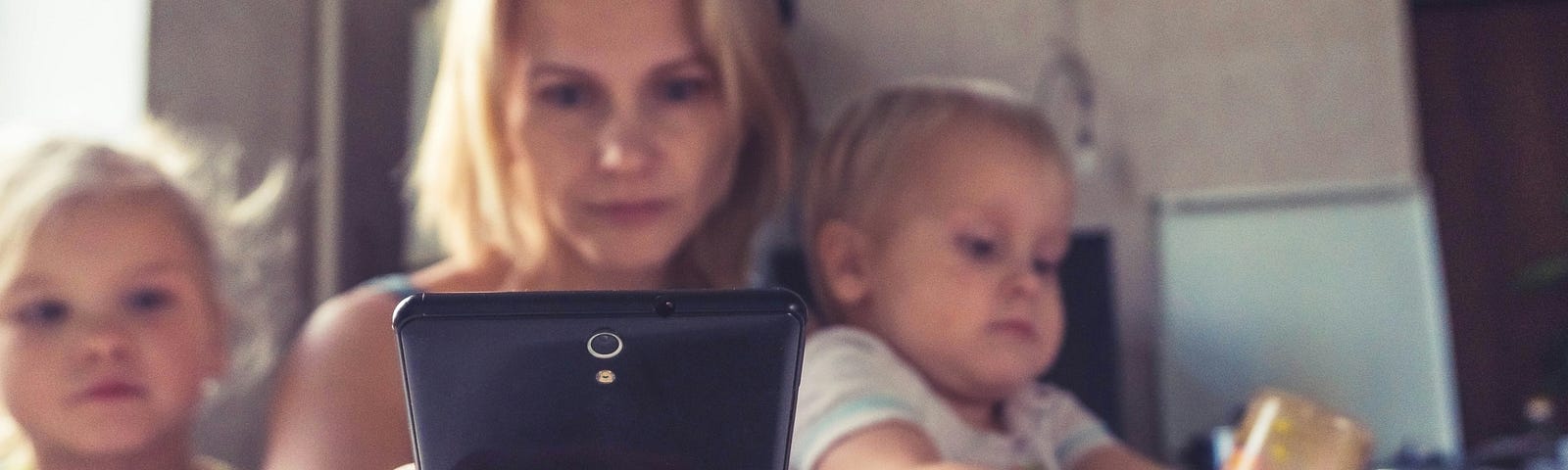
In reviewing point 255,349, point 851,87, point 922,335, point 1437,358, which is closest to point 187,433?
point 255,349

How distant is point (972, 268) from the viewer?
56 centimetres

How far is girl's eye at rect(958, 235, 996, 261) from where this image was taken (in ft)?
1.85

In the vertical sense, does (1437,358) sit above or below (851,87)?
below

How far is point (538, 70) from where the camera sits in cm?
57

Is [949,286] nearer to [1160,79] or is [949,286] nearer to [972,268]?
[972,268]

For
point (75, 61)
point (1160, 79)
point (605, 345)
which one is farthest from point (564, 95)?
point (1160, 79)

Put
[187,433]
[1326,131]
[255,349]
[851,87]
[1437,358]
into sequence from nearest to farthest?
[187,433], [255,349], [1437,358], [1326,131], [851,87]

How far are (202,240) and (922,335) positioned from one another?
13.7 inches

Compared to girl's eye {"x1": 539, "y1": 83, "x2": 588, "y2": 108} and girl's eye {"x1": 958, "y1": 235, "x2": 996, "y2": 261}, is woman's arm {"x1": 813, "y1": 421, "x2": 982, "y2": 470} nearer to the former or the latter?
girl's eye {"x1": 958, "y1": 235, "x2": 996, "y2": 261}

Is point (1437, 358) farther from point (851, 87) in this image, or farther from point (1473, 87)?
point (851, 87)

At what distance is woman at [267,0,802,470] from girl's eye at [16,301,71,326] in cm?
10

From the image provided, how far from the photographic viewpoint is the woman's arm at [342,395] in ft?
1.52

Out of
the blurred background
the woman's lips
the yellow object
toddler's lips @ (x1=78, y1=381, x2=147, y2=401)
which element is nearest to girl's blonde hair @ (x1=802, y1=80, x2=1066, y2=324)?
the woman's lips

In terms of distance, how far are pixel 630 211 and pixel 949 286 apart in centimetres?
16
